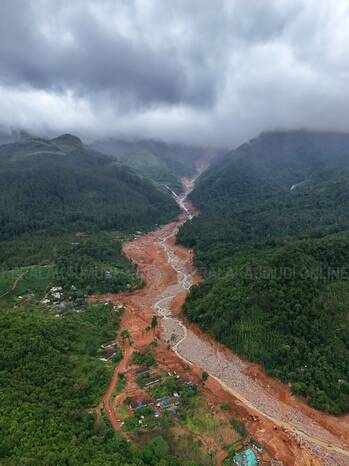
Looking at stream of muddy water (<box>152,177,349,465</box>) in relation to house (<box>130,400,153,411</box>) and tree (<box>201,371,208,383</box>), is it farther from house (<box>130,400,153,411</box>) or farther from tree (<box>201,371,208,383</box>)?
house (<box>130,400,153,411</box>)

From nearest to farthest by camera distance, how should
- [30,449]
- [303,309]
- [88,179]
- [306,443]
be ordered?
[30,449] < [306,443] < [303,309] < [88,179]

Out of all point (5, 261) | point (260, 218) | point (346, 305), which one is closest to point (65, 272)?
point (5, 261)

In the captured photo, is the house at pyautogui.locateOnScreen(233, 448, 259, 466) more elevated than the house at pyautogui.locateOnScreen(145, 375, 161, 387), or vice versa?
the house at pyautogui.locateOnScreen(145, 375, 161, 387)

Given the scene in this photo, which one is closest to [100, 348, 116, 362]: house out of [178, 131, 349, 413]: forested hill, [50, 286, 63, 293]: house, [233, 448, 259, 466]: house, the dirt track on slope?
the dirt track on slope

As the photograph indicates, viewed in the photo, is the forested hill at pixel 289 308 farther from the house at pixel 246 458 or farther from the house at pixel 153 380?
the house at pixel 153 380

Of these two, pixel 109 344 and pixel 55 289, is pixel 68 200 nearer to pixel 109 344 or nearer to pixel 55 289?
pixel 55 289

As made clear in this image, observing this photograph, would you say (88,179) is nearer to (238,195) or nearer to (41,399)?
(238,195)
